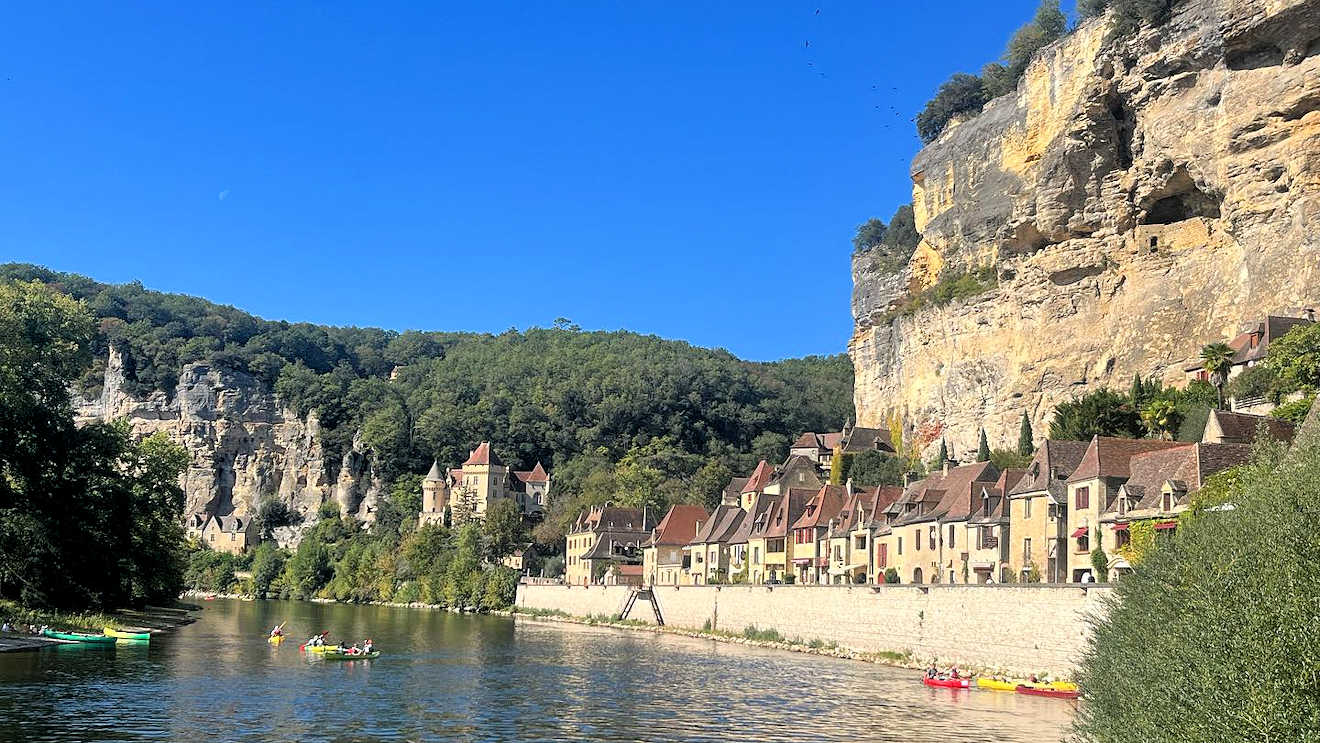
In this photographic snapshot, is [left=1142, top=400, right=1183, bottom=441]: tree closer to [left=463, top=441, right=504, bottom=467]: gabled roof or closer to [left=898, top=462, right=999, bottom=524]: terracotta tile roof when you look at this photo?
[left=898, top=462, right=999, bottom=524]: terracotta tile roof

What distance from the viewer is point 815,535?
56750 millimetres

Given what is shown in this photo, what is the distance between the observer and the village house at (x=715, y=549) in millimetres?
66062

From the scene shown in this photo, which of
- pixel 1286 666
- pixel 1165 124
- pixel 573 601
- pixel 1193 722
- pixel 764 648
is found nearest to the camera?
pixel 1286 666

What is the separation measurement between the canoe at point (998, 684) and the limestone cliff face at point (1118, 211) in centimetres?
2514

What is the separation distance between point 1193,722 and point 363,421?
468 ft

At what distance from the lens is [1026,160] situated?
208ft

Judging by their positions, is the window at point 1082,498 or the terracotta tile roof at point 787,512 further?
the terracotta tile roof at point 787,512

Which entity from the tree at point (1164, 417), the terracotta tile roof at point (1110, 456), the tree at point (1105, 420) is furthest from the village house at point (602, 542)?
the terracotta tile roof at point (1110, 456)

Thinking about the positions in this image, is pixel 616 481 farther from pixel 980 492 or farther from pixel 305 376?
pixel 305 376

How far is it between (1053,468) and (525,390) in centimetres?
10660

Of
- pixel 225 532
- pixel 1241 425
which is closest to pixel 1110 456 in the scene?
pixel 1241 425

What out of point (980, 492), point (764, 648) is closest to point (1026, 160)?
point (980, 492)

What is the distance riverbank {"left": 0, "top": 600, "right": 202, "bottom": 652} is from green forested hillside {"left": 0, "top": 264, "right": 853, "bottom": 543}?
48870 millimetres

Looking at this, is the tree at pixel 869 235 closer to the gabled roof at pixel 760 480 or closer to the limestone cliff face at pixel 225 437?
the gabled roof at pixel 760 480
